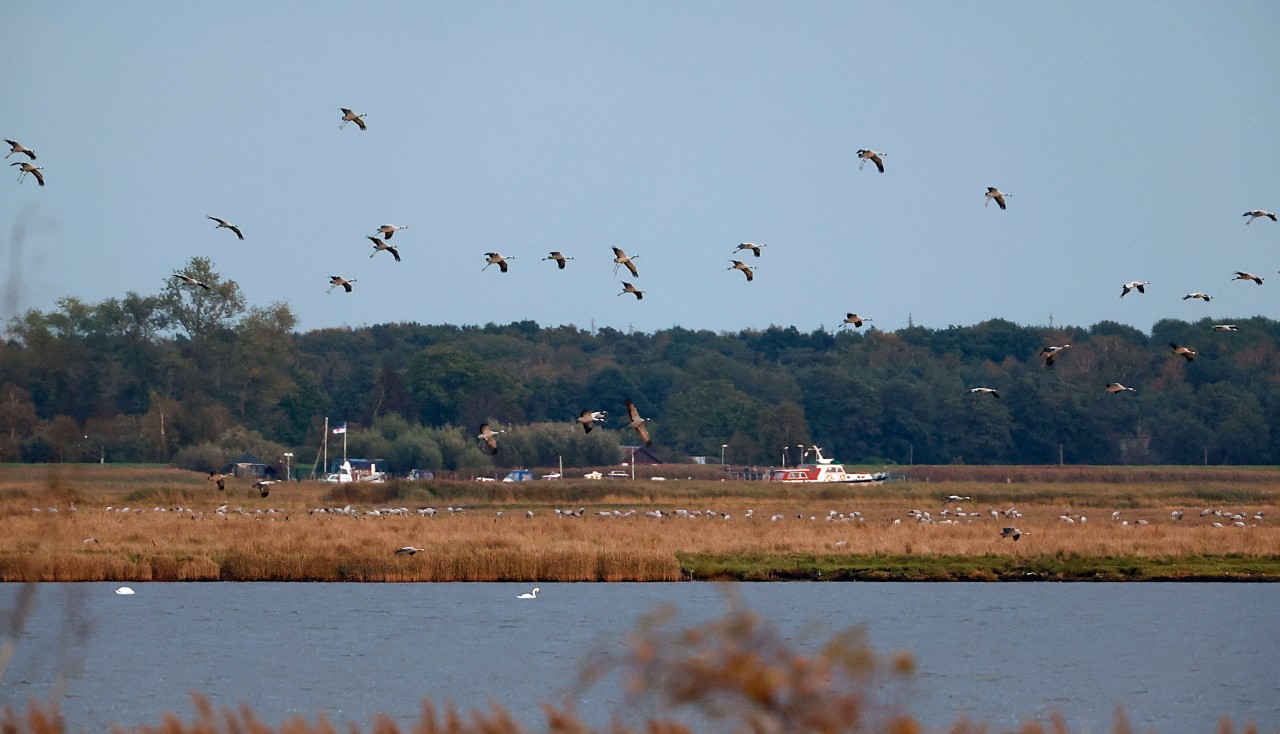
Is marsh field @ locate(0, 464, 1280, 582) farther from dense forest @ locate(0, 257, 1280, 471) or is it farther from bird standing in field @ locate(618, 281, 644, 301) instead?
dense forest @ locate(0, 257, 1280, 471)

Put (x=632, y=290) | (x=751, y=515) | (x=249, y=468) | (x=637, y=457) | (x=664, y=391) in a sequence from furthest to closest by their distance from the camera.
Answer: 1. (x=664, y=391)
2. (x=637, y=457)
3. (x=249, y=468)
4. (x=751, y=515)
5. (x=632, y=290)

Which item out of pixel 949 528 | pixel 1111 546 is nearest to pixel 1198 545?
pixel 1111 546

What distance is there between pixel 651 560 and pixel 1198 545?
47.0 feet

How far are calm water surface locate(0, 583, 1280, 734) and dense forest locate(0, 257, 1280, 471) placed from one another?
47313mm

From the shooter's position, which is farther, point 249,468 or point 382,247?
point 249,468

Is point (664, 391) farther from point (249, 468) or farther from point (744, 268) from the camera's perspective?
point (744, 268)

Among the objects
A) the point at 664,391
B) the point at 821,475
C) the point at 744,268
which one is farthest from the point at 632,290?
the point at 664,391

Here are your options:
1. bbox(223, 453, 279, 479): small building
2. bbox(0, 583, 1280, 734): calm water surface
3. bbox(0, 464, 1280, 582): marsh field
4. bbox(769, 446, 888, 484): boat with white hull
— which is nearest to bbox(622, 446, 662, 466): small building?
bbox(769, 446, 888, 484): boat with white hull

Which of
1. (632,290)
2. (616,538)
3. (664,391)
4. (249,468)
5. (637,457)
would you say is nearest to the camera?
(632,290)

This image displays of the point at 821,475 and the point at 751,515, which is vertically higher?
the point at 821,475

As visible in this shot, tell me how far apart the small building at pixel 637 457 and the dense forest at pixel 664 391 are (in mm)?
1340

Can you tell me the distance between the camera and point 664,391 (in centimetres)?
12850

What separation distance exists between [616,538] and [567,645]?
13573 mm

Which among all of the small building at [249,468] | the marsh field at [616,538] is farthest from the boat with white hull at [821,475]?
the small building at [249,468]
